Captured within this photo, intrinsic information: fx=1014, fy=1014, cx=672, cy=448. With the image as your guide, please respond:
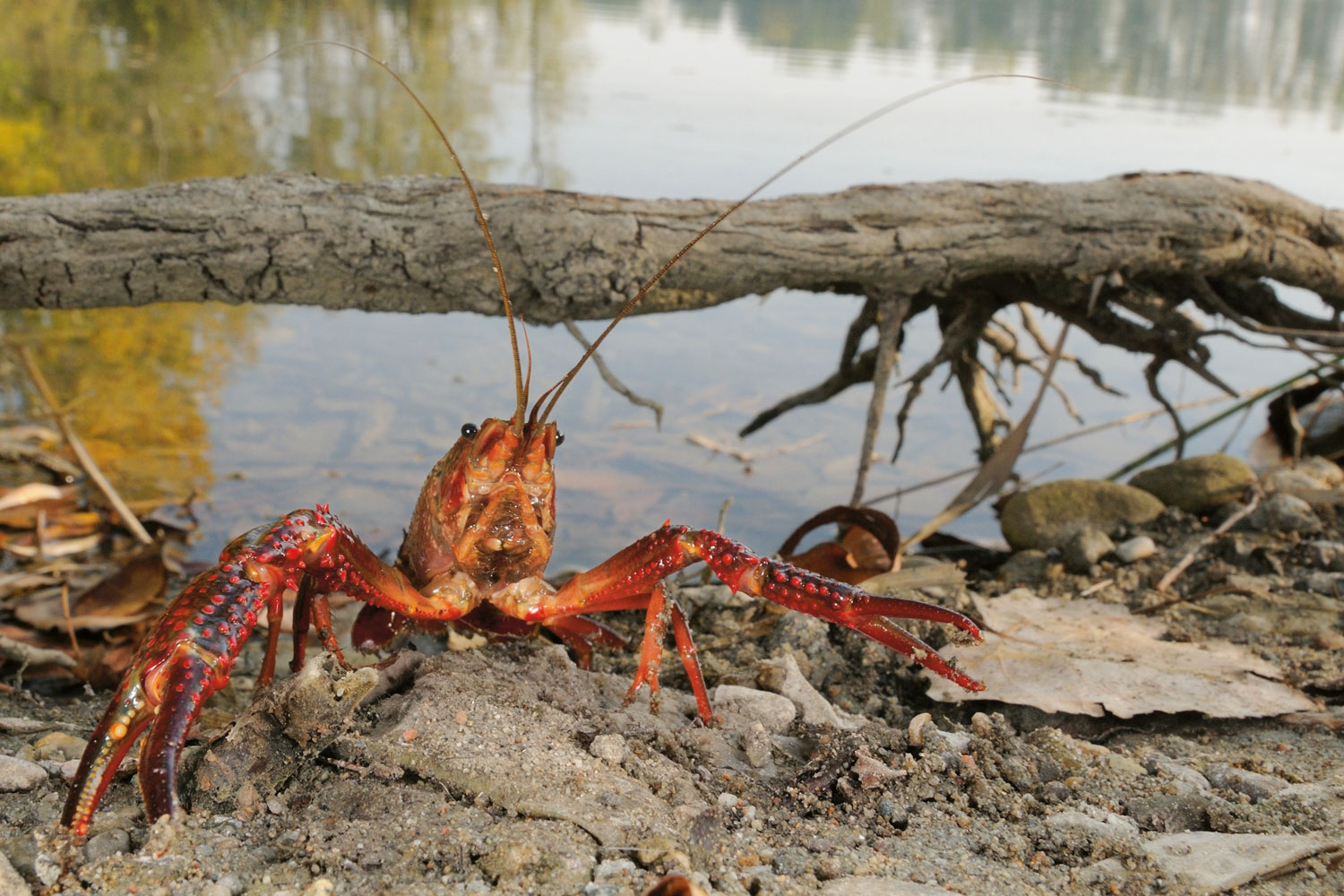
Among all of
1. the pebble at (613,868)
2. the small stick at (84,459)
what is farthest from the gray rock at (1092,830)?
the small stick at (84,459)

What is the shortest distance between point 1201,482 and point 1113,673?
2449mm

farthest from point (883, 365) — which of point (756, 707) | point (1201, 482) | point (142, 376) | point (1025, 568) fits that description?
point (142, 376)

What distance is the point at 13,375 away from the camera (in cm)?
726

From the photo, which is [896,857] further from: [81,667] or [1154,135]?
[1154,135]

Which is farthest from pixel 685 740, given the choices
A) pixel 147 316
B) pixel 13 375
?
pixel 147 316

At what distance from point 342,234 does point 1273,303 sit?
5.07 m

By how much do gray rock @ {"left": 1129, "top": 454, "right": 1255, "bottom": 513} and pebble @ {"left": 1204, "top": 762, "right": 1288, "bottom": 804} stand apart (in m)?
2.87

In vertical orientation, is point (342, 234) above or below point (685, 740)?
above

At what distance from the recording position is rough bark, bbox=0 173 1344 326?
407 cm

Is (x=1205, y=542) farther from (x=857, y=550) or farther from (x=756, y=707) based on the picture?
(x=756, y=707)

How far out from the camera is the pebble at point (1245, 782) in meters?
2.63

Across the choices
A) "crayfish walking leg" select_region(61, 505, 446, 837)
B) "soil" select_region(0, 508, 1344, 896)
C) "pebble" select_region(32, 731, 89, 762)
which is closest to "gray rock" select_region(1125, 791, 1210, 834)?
"soil" select_region(0, 508, 1344, 896)

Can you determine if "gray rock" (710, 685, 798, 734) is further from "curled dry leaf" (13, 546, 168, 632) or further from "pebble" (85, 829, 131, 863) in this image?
"curled dry leaf" (13, 546, 168, 632)

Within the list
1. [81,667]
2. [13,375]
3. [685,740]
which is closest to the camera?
[685,740]
